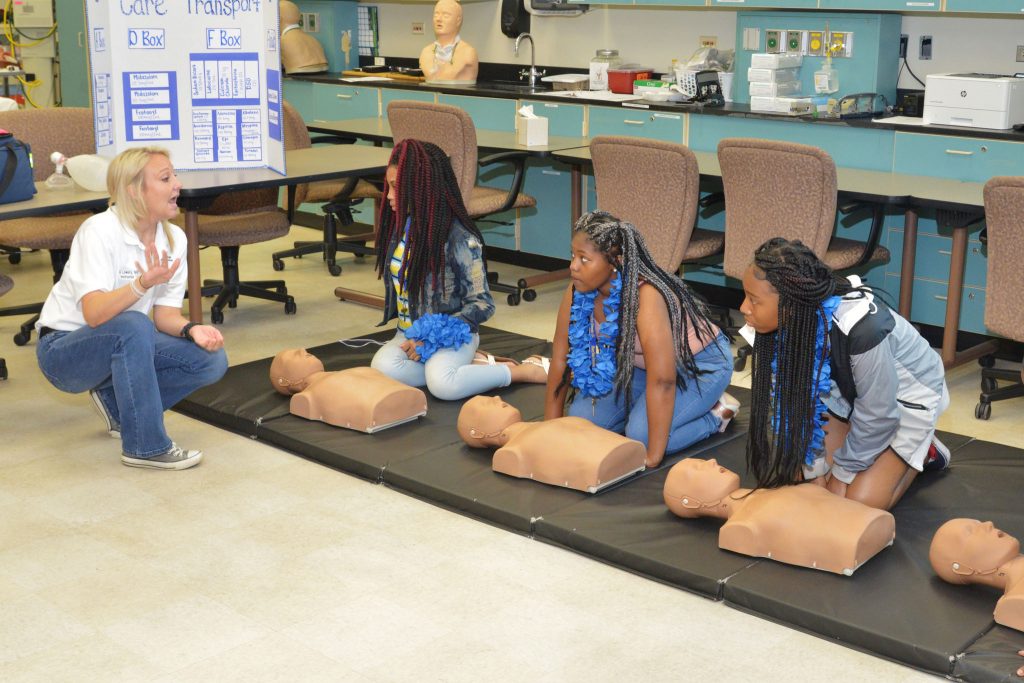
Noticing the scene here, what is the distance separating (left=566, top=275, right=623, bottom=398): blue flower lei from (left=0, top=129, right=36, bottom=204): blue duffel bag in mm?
2266

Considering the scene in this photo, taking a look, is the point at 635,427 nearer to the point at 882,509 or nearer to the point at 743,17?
the point at 882,509

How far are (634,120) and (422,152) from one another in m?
2.41

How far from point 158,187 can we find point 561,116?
344 centimetres

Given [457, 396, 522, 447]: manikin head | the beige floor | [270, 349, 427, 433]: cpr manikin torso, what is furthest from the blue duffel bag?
[457, 396, 522, 447]: manikin head

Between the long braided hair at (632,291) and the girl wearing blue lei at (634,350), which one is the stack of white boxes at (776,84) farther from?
the long braided hair at (632,291)

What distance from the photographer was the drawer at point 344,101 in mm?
7805

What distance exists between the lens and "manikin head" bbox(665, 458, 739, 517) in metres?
3.17

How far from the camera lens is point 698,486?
10.4 feet

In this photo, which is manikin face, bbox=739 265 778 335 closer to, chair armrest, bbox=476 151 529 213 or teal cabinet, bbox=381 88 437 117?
chair armrest, bbox=476 151 529 213

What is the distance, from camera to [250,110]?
5.38m

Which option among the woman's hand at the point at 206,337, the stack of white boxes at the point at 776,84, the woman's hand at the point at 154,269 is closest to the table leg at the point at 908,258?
the stack of white boxes at the point at 776,84

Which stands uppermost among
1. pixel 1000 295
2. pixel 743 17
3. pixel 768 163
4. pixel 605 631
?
pixel 743 17

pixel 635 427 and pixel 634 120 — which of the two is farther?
pixel 634 120

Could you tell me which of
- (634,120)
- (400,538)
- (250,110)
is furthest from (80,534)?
(634,120)
